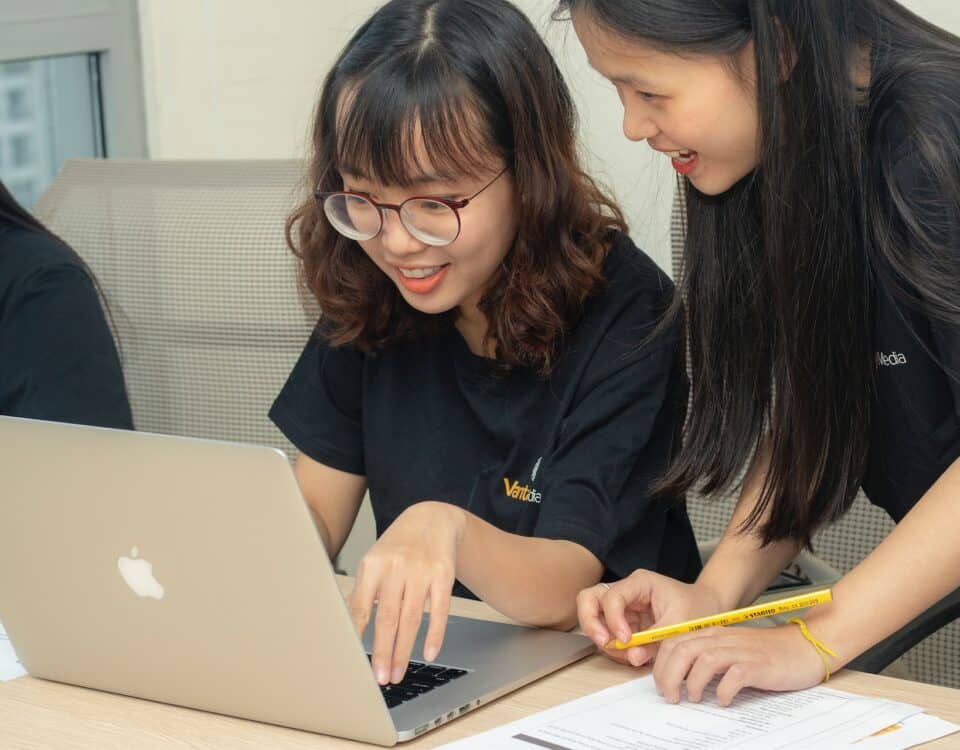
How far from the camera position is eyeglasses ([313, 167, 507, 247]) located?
4.17 ft

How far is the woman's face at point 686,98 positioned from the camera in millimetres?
1105

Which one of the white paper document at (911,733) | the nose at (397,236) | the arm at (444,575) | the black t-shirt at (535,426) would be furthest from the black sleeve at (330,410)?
the white paper document at (911,733)

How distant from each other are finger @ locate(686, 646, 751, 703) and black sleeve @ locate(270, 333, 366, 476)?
60cm

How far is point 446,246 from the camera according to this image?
1.30 meters

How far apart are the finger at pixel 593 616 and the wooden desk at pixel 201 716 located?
1.2 inches

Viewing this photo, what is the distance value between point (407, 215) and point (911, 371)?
1.53 ft

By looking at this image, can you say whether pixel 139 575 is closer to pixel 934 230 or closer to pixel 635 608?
pixel 635 608

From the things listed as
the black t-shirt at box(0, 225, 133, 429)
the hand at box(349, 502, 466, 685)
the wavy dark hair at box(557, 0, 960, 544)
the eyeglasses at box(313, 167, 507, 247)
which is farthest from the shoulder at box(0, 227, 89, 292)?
the hand at box(349, 502, 466, 685)

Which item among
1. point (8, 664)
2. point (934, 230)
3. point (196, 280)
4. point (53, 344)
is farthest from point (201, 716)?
point (196, 280)

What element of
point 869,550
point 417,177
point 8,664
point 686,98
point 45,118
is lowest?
point 869,550

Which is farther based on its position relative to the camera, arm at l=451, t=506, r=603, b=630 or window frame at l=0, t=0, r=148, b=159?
window frame at l=0, t=0, r=148, b=159

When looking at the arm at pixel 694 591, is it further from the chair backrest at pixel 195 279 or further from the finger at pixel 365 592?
the chair backrest at pixel 195 279

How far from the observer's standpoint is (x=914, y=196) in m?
1.08

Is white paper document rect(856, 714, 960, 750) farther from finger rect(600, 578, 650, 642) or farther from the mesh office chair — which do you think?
the mesh office chair
